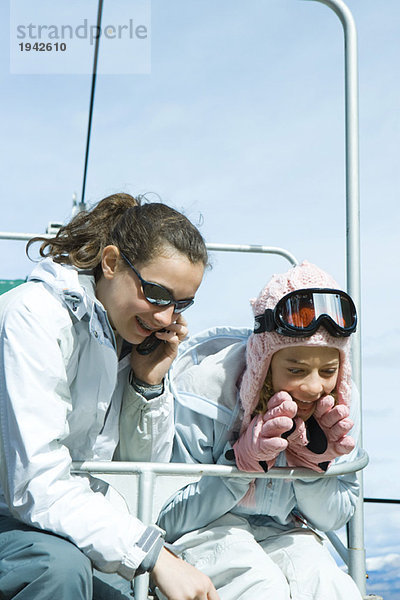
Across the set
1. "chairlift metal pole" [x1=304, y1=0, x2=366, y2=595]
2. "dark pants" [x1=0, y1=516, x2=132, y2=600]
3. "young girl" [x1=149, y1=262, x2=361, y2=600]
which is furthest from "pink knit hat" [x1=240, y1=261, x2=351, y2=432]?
"dark pants" [x1=0, y1=516, x2=132, y2=600]

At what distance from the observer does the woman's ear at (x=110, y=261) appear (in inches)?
74.5

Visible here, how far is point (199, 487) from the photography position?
2.00 metres

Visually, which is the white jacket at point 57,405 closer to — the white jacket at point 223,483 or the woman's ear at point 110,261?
the woman's ear at point 110,261

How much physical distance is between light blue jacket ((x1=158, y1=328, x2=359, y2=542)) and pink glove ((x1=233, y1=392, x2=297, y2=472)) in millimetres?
100

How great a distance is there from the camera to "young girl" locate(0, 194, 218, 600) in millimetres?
1431

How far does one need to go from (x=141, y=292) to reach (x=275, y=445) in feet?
1.65

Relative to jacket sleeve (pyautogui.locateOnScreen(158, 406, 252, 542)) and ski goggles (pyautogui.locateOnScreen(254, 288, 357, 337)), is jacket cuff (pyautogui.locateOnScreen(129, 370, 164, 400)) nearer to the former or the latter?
jacket sleeve (pyautogui.locateOnScreen(158, 406, 252, 542))

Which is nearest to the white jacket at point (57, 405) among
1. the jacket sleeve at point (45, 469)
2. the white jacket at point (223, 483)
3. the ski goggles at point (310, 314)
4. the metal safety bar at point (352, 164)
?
the jacket sleeve at point (45, 469)

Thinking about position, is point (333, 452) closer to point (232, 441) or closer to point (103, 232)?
point (232, 441)

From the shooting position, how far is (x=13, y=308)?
5.16 ft

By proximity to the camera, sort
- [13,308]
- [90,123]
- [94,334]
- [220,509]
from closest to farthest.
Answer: [13,308] < [94,334] < [220,509] < [90,123]

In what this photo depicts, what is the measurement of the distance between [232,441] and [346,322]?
1.50 feet

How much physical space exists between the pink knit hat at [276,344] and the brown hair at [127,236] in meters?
0.21

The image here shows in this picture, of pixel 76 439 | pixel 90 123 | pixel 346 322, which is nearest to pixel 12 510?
pixel 76 439
